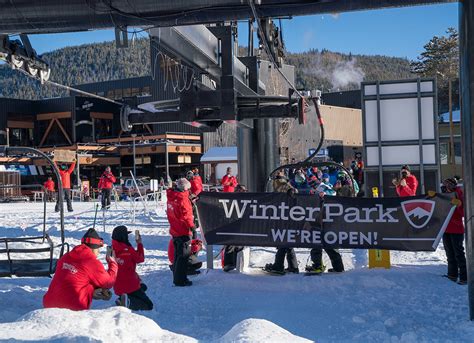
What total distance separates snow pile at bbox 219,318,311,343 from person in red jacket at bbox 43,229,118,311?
1.81m

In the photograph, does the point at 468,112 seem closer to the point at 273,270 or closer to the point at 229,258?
the point at 273,270

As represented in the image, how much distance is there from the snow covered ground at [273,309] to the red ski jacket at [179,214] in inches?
33.2

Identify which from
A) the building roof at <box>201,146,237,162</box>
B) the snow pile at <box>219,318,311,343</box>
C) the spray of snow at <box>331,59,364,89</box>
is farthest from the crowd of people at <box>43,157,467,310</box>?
the spray of snow at <box>331,59,364,89</box>

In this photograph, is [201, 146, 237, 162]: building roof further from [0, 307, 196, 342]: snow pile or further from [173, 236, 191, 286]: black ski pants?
[0, 307, 196, 342]: snow pile

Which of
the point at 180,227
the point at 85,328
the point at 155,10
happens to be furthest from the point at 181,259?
the point at 155,10

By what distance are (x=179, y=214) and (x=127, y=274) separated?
6.40 feet

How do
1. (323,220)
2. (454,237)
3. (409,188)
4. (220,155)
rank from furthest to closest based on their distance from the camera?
(220,155) < (409,188) < (454,237) < (323,220)

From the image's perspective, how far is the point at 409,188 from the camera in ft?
40.0

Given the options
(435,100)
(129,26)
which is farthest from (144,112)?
(435,100)

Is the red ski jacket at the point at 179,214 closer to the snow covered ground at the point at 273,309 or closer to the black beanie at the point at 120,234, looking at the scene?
the snow covered ground at the point at 273,309

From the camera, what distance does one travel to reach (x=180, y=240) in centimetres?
938

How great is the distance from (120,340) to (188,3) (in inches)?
151

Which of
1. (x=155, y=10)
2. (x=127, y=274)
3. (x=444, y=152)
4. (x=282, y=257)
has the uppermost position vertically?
(x=155, y=10)

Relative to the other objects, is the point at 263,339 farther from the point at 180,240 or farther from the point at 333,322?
the point at 180,240
